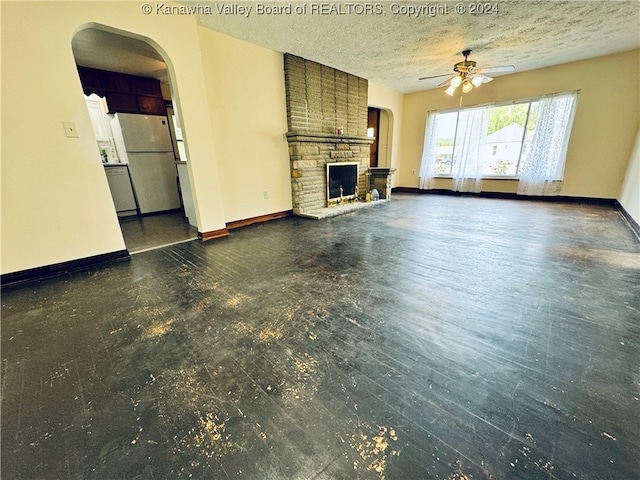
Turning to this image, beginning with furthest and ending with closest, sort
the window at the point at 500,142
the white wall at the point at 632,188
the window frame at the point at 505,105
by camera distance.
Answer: the window frame at the point at 505,105, the window at the point at 500,142, the white wall at the point at 632,188

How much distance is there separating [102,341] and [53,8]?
2.78m

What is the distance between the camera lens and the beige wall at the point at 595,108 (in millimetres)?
4438

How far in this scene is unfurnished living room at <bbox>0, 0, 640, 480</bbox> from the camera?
38.8 inches

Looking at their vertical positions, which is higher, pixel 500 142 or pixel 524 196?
pixel 500 142

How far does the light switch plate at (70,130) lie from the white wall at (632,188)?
6535 mm

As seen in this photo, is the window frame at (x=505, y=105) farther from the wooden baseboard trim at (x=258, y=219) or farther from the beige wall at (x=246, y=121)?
the wooden baseboard trim at (x=258, y=219)

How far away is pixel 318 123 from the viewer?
15.4ft

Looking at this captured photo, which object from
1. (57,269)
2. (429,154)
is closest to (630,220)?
(429,154)

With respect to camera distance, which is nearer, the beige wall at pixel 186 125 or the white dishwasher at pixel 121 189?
the beige wall at pixel 186 125

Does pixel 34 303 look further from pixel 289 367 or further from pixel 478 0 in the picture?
pixel 478 0

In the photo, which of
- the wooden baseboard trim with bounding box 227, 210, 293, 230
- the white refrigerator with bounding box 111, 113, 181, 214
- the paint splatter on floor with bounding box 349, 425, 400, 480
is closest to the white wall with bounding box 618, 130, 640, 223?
the paint splatter on floor with bounding box 349, 425, 400, 480

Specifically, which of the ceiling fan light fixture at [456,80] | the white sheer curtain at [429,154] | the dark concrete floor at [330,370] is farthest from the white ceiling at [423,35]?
the dark concrete floor at [330,370]

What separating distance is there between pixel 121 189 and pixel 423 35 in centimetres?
542

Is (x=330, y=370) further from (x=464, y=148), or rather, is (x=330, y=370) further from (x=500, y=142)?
(x=500, y=142)
